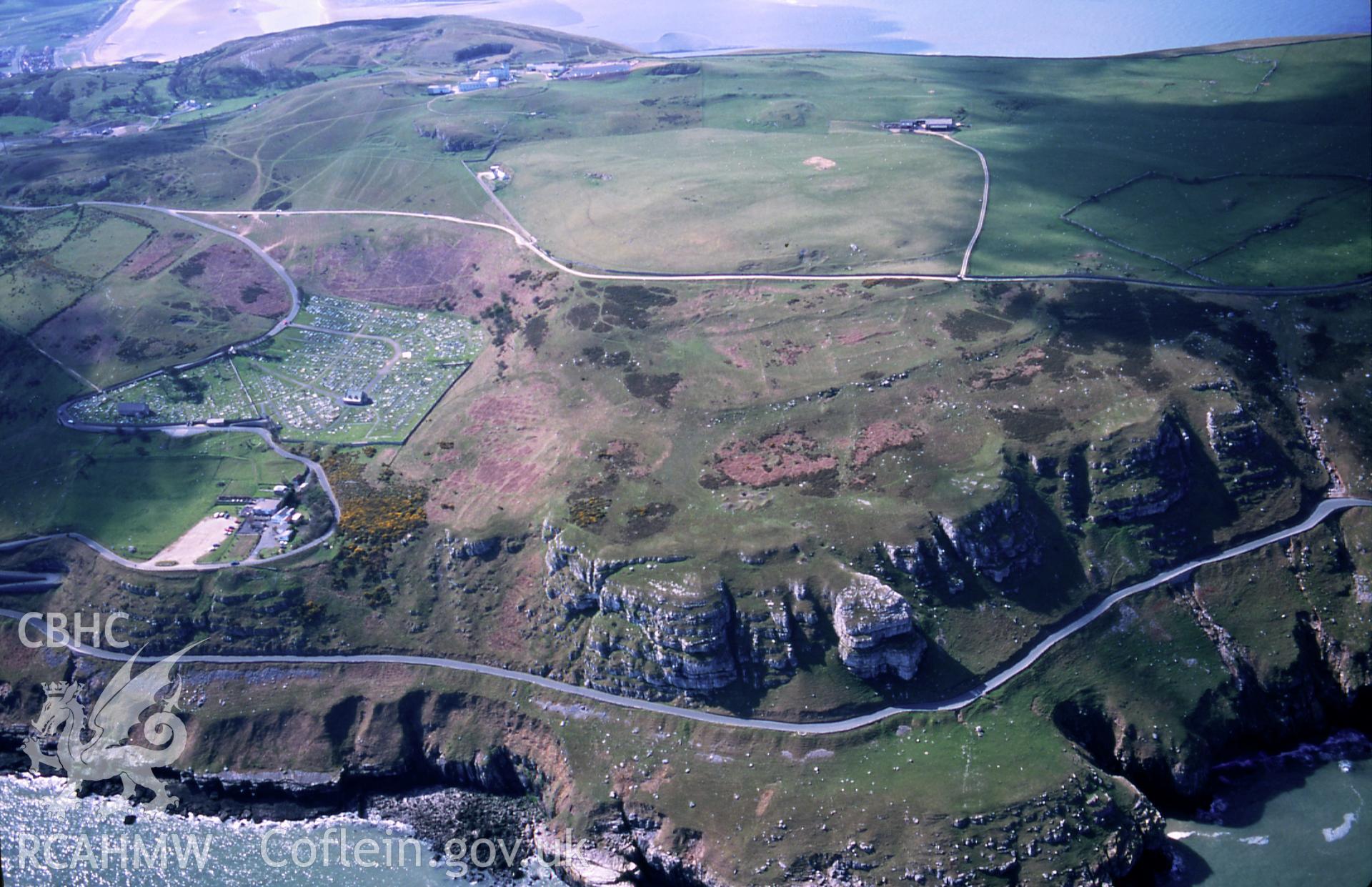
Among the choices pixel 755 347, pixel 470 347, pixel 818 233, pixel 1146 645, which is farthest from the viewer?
pixel 818 233

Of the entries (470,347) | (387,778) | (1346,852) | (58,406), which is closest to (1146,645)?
(1346,852)

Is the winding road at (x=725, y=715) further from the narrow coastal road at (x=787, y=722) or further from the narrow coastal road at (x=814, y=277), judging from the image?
the narrow coastal road at (x=814, y=277)

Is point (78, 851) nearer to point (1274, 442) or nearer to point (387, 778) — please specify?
point (387, 778)

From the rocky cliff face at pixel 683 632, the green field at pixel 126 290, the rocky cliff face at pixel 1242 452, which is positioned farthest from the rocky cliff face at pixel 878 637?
the green field at pixel 126 290

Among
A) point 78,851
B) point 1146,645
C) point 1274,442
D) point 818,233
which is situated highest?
point 818,233

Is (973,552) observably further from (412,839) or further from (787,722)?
(412,839)

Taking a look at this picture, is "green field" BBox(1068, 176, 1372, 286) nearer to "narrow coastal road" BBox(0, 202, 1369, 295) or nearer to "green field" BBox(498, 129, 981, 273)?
"narrow coastal road" BBox(0, 202, 1369, 295)
